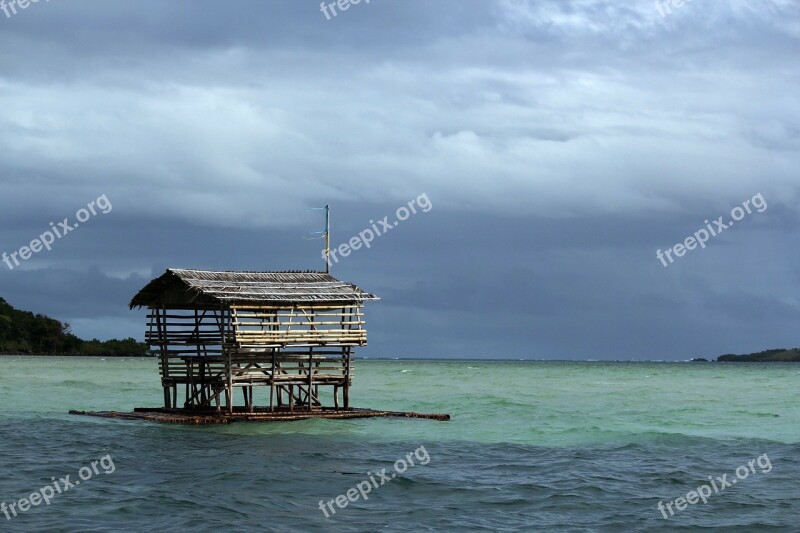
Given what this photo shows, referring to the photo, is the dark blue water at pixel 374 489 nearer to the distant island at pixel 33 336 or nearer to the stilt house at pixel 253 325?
the stilt house at pixel 253 325

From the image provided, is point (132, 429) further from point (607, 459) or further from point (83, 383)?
point (83, 383)

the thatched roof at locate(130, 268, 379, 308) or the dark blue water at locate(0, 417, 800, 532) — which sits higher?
the thatched roof at locate(130, 268, 379, 308)

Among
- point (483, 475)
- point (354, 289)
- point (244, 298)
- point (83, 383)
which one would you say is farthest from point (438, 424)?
point (83, 383)

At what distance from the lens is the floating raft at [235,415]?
1125 inches

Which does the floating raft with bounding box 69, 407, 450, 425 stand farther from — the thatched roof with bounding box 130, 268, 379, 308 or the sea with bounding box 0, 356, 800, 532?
the thatched roof with bounding box 130, 268, 379, 308

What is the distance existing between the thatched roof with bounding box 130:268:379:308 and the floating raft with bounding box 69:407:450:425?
311 cm

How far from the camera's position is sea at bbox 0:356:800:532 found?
672 inches

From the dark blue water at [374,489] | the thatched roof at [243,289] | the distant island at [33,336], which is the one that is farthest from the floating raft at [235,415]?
the distant island at [33,336]

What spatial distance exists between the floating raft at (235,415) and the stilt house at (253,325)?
0.45 meters

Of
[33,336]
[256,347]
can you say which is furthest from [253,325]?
[33,336]

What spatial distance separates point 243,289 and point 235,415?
3426 mm

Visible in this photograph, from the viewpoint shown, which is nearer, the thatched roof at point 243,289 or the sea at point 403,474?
the sea at point 403,474

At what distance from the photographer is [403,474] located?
21.1 m

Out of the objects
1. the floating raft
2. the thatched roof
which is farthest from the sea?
the thatched roof
